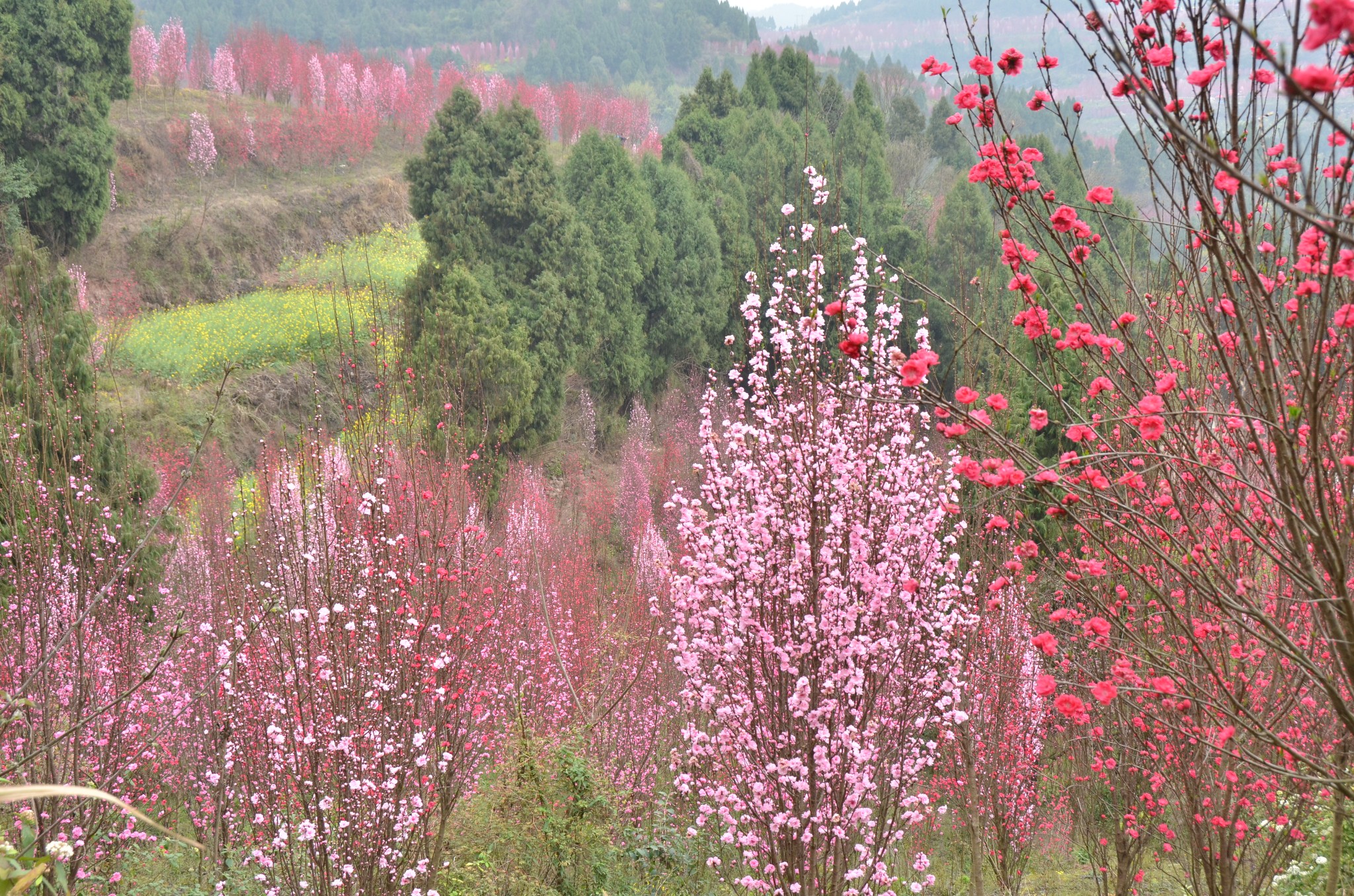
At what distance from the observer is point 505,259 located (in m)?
15.5

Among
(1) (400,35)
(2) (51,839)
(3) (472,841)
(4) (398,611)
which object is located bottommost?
(3) (472,841)

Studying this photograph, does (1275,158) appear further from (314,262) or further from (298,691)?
(314,262)

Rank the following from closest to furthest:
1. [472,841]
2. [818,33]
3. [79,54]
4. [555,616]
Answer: [472,841] → [555,616] → [79,54] → [818,33]

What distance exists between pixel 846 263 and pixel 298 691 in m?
17.1

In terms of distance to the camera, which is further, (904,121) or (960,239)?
(904,121)

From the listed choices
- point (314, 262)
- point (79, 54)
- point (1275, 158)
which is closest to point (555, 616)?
point (1275, 158)

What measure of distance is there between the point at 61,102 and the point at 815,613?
1742 centimetres

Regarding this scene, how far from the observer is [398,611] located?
16.5 ft

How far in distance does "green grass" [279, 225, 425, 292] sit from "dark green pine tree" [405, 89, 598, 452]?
4305 millimetres

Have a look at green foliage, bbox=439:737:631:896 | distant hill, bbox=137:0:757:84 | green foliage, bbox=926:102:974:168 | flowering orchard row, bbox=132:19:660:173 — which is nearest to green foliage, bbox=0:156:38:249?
flowering orchard row, bbox=132:19:660:173

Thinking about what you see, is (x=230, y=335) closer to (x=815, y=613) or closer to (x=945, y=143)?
(x=815, y=613)

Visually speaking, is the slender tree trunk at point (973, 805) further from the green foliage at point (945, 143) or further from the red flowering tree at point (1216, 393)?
the green foliage at point (945, 143)

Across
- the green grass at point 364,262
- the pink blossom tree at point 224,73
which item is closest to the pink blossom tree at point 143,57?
the pink blossom tree at point 224,73

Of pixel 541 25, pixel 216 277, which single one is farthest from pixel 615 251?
pixel 541 25
